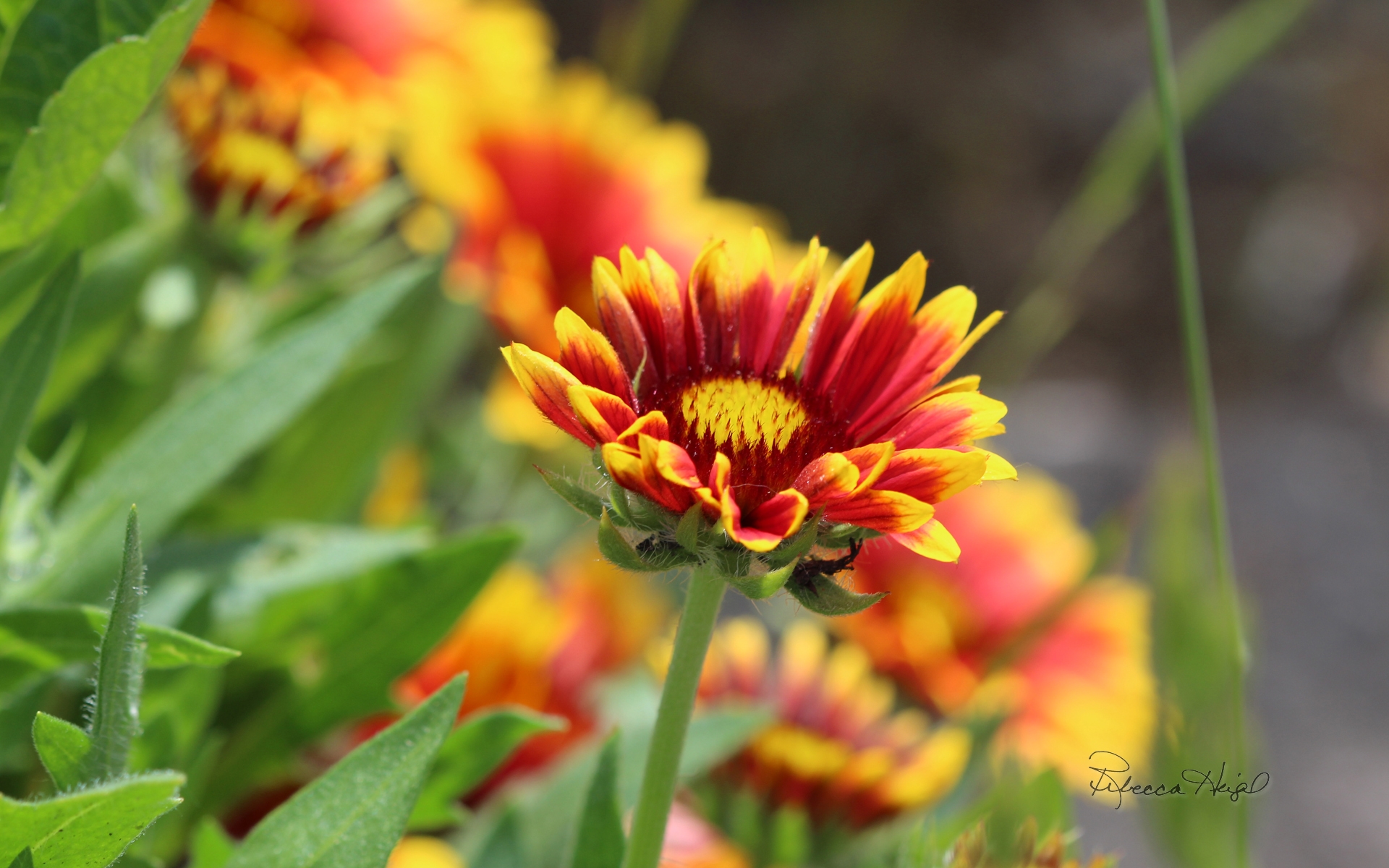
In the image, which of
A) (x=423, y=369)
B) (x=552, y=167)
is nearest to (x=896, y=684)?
(x=423, y=369)

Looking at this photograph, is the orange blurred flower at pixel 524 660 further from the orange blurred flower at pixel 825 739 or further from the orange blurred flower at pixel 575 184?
the orange blurred flower at pixel 575 184

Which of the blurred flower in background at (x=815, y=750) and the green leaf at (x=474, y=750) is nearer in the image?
the green leaf at (x=474, y=750)

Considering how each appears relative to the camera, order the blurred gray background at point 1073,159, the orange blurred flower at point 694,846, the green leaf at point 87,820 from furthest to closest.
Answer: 1. the blurred gray background at point 1073,159
2. the orange blurred flower at point 694,846
3. the green leaf at point 87,820

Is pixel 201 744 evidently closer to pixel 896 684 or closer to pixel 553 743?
pixel 553 743

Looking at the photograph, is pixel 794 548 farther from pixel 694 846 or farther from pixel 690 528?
pixel 694 846

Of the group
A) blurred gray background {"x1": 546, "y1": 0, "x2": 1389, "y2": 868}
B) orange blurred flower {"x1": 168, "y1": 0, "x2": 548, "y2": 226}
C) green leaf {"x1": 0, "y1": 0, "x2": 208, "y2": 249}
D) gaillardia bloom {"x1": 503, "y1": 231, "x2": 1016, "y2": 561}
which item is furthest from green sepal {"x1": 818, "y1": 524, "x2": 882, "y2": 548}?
blurred gray background {"x1": 546, "y1": 0, "x2": 1389, "y2": 868}

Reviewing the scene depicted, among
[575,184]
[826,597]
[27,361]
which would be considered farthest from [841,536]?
[575,184]

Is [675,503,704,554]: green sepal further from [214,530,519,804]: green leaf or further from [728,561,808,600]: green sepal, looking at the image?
[214,530,519,804]: green leaf
